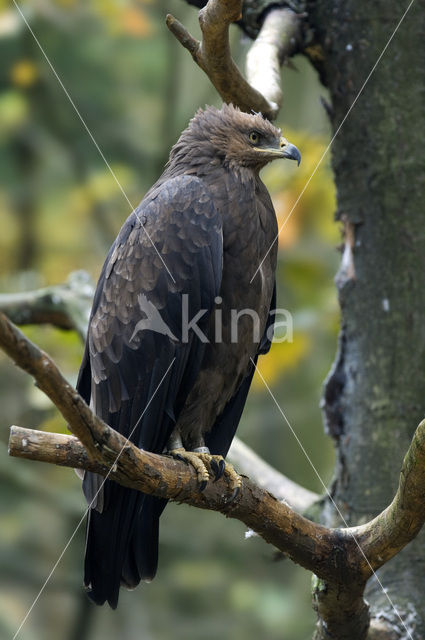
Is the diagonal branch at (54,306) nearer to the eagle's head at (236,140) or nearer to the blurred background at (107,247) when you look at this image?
the eagle's head at (236,140)

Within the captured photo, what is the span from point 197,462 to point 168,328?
2.04 feet

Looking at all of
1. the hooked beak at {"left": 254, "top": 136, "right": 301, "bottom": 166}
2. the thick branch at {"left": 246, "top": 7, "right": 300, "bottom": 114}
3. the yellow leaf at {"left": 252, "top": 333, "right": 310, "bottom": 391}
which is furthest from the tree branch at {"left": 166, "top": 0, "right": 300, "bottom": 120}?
the yellow leaf at {"left": 252, "top": 333, "right": 310, "bottom": 391}

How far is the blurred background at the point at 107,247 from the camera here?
762 centimetres

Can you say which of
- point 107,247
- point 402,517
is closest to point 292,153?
point 402,517

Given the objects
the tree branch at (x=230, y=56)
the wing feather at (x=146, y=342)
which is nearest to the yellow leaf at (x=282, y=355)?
the tree branch at (x=230, y=56)

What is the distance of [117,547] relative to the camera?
13.4ft

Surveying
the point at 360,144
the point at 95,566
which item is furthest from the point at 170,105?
the point at 95,566

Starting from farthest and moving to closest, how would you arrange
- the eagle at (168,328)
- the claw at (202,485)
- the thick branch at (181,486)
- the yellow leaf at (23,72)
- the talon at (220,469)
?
1. the yellow leaf at (23,72)
2. the eagle at (168,328)
3. the talon at (220,469)
4. the claw at (202,485)
5. the thick branch at (181,486)

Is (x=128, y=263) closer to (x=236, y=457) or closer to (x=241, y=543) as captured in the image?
(x=236, y=457)

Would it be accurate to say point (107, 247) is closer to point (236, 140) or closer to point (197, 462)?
point (236, 140)

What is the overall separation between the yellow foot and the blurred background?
3201 mm

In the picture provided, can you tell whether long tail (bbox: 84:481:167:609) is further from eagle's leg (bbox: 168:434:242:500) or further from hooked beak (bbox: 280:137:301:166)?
Answer: hooked beak (bbox: 280:137:301:166)

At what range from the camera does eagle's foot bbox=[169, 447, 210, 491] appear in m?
3.79

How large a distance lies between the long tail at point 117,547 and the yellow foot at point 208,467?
333 millimetres
